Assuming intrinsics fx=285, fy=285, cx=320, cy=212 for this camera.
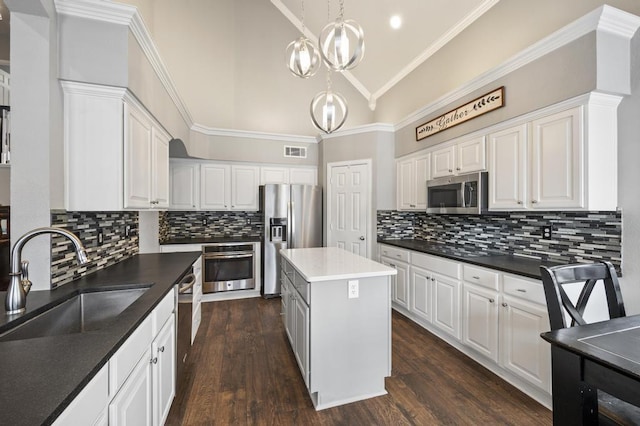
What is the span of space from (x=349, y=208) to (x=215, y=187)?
225 centimetres

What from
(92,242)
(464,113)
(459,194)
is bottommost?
(92,242)

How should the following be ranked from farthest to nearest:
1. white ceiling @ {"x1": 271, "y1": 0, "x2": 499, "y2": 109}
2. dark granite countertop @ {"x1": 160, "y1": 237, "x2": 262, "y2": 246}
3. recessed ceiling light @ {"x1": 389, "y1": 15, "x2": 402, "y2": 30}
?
dark granite countertop @ {"x1": 160, "y1": 237, "x2": 262, "y2": 246} → recessed ceiling light @ {"x1": 389, "y1": 15, "x2": 402, "y2": 30} → white ceiling @ {"x1": 271, "y1": 0, "x2": 499, "y2": 109}

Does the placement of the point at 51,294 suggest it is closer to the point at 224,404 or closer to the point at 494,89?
the point at 224,404

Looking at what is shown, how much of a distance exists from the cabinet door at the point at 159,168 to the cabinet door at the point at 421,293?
2.87 metres

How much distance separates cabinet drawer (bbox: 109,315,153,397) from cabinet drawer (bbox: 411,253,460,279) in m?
2.58

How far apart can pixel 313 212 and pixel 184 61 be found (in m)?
3.30

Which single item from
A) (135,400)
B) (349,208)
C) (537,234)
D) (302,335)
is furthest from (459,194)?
(135,400)

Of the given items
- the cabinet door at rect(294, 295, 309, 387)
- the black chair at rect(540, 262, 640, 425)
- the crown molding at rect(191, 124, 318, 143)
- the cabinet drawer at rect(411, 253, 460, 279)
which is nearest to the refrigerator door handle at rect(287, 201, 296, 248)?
the crown molding at rect(191, 124, 318, 143)

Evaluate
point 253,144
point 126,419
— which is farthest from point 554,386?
point 253,144

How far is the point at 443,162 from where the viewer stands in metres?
3.46

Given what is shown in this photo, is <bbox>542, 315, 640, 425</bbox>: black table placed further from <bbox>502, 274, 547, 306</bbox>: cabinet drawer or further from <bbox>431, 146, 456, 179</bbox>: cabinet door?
<bbox>431, 146, 456, 179</bbox>: cabinet door

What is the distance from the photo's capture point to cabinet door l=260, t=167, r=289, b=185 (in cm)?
500

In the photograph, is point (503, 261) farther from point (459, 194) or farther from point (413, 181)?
point (413, 181)

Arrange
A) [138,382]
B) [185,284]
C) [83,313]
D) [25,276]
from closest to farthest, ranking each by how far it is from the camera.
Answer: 1. [138,382]
2. [25,276]
3. [83,313]
4. [185,284]
